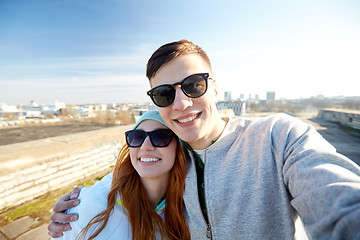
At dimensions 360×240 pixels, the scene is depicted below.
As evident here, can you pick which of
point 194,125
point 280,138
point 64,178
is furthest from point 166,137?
point 64,178

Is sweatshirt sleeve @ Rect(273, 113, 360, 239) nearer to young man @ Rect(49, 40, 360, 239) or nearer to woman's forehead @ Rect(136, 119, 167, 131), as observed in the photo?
young man @ Rect(49, 40, 360, 239)

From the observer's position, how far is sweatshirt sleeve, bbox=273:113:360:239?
0.55 m

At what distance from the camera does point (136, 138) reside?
138cm

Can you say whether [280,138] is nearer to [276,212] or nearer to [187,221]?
[276,212]

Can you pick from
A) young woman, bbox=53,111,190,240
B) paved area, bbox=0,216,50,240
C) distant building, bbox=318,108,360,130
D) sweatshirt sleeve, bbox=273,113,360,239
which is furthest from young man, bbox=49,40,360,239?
distant building, bbox=318,108,360,130

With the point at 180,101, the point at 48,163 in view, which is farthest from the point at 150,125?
the point at 48,163

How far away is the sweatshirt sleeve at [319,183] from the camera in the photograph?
0.55 m

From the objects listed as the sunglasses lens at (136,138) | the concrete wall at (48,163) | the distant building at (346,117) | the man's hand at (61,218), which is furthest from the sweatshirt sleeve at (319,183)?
the distant building at (346,117)

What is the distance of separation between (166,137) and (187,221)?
0.64m

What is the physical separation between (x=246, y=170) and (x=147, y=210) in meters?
0.83

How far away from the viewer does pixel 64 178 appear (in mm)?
3002

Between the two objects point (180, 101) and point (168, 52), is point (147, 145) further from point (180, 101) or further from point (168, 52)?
point (168, 52)

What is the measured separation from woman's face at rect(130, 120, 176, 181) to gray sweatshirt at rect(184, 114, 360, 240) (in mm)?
187

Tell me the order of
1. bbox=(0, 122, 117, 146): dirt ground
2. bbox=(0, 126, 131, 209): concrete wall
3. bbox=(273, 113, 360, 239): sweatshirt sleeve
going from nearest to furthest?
bbox=(273, 113, 360, 239): sweatshirt sleeve, bbox=(0, 126, 131, 209): concrete wall, bbox=(0, 122, 117, 146): dirt ground
